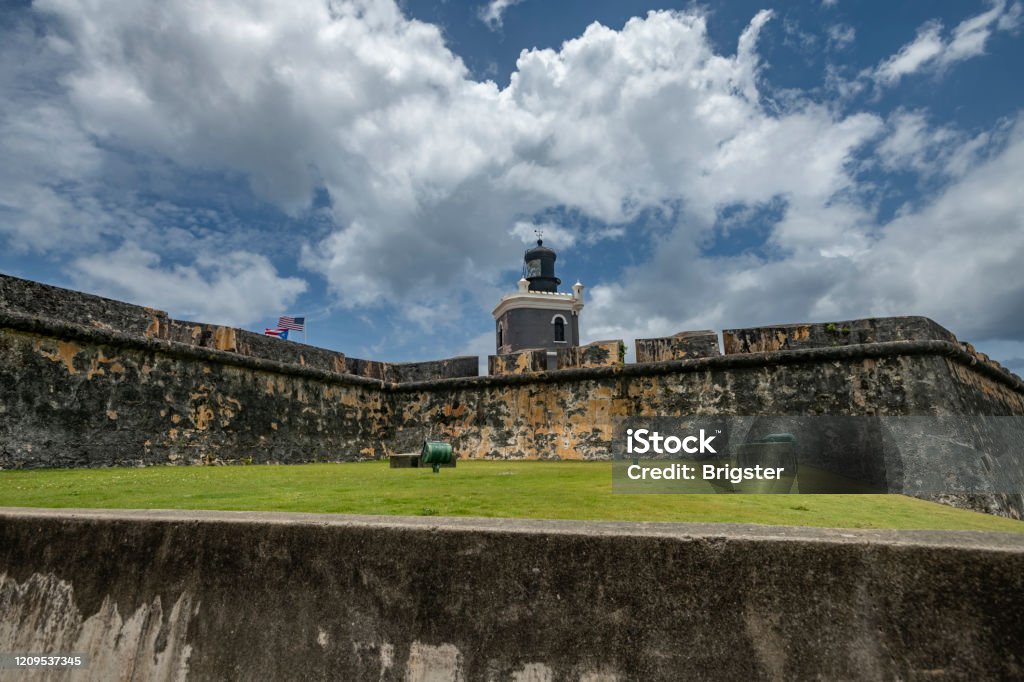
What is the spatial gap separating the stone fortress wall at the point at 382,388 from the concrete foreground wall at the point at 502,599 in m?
5.40

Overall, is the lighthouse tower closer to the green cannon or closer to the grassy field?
the green cannon

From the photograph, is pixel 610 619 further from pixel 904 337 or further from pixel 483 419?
pixel 483 419

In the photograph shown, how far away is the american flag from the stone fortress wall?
10004 mm

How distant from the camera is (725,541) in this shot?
1562mm

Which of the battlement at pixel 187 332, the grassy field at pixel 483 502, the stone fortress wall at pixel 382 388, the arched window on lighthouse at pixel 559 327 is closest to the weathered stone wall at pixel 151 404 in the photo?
the stone fortress wall at pixel 382 388

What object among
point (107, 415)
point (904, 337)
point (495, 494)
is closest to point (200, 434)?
point (107, 415)

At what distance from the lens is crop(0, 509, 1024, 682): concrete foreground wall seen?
1.42 meters

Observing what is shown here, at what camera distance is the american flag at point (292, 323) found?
20031 mm

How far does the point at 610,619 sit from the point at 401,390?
33.3 ft

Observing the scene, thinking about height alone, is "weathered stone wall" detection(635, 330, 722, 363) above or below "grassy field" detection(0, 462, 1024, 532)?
above

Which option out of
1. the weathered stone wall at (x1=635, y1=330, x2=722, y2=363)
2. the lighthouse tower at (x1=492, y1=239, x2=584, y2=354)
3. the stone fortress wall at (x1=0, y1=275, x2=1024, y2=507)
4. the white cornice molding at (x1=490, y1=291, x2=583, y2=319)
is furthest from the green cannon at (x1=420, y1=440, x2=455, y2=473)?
the white cornice molding at (x1=490, y1=291, x2=583, y2=319)

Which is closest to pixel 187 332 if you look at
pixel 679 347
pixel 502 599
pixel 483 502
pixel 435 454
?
pixel 435 454

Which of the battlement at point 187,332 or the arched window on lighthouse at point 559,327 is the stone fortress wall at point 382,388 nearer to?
the battlement at point 187,332

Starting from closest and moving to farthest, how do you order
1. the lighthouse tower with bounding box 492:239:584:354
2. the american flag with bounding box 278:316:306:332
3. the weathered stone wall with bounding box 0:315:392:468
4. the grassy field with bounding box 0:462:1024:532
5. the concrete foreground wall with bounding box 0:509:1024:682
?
the concrete foreground wall with bounding box 0:509:1024:682 → the grassy field with bounding box 0:462:1024:532 → the weathered stone wall with bounding box 0:315:392:468 → the american flag with bounding box 278:316:306:332 → the lighthouse tower with bounding box 492:239:584:354
